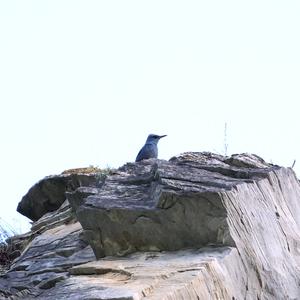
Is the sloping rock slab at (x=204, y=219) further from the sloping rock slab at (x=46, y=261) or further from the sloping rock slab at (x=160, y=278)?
the sloping rock slab at (x=46, y=261)

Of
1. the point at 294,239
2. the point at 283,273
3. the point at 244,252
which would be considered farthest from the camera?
the point at 294,239

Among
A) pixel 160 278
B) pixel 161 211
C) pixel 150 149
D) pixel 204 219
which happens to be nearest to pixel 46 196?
pixel 150 149

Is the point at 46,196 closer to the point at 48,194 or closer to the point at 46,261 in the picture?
the point at 48,194

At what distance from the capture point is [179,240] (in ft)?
21.8

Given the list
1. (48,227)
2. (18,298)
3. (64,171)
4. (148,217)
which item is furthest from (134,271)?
(64,171)

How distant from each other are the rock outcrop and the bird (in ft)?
13.0

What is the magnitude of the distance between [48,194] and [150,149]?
2.15 m

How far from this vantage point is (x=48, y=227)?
995cm

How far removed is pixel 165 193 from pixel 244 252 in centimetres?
88

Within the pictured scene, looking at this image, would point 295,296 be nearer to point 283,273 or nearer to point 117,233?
point 283,273

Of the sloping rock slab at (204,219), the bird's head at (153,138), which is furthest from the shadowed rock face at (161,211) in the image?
the bird's head at (153,138)

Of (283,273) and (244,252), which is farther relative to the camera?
(283,273)

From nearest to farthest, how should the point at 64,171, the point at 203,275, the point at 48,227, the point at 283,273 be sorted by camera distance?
1. the point at 203,275
2. the point at 283,273
3. the point at 48,227
4. the point at 64,171

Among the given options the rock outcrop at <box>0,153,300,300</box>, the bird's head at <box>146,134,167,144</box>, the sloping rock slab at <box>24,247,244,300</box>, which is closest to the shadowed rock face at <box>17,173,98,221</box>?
the bird's head at <box>146,134,167,144</box>
